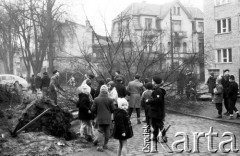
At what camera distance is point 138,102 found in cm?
1311

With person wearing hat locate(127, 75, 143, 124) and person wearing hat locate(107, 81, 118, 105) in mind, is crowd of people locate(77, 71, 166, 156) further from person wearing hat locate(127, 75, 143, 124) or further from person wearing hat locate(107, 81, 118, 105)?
person wearing hat locate(127, 75, 143, 124)

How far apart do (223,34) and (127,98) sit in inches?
969

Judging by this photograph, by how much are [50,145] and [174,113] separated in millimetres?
9000

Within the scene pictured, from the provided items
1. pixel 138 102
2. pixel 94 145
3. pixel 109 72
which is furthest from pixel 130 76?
pixel 94 145

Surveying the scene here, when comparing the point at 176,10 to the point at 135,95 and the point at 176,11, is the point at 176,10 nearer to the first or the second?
the point at 176,11

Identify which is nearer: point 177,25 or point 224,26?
point 224,26

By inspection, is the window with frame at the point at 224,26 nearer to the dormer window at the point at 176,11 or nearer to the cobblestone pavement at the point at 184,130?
the cobblestone pavement at the point at 184,130

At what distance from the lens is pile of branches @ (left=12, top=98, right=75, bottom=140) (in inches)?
403

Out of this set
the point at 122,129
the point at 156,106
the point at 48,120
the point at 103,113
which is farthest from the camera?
the point at 48,120

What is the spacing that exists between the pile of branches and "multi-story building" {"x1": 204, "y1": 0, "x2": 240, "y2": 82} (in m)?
25.2

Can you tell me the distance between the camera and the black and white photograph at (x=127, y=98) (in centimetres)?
888

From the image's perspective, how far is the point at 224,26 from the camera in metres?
36.5

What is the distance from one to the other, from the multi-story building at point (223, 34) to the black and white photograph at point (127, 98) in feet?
0.33

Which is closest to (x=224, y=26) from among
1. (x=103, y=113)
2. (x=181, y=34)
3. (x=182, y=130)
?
(x=181, y=34)
